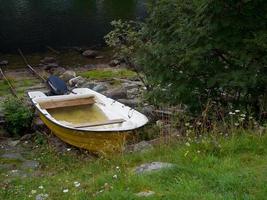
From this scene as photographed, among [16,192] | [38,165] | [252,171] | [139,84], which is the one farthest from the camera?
[139,84]

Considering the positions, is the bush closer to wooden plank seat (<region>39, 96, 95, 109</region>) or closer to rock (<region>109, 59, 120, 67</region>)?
wooden plank seat (<region>39, 96, 95, 109</region>)

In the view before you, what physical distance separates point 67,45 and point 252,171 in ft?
82.5

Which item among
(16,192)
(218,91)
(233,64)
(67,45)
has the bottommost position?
(67,45)

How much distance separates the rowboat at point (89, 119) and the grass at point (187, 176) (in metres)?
2.22

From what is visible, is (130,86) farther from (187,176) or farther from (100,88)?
(187,176)

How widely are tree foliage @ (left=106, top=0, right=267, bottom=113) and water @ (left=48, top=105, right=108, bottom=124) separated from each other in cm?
327

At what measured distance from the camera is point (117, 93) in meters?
17.0

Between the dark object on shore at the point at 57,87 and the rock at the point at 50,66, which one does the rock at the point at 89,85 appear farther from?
the rock at the point at 50,66

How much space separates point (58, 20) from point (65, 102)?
79.7ft

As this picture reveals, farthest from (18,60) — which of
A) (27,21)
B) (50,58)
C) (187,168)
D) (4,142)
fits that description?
(187,168)

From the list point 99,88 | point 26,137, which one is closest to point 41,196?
point 26,137

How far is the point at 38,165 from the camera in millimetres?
11203

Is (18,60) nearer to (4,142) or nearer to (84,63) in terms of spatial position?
(84,63)

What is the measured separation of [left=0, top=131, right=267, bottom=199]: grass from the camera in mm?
5441
